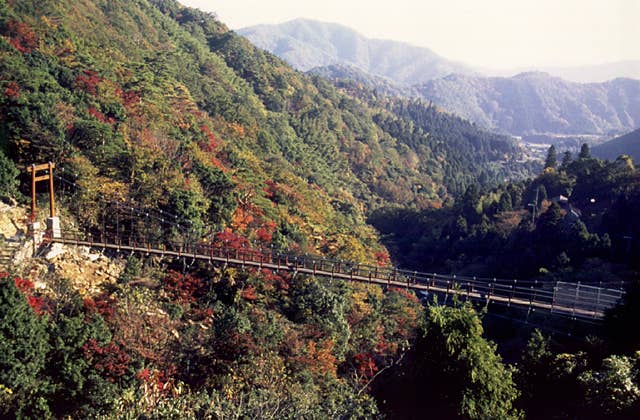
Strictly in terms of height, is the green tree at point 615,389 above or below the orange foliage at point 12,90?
below

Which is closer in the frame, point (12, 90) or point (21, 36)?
point (12, 90)

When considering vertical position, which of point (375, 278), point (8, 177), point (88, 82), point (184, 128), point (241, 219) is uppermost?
point (88, 82)

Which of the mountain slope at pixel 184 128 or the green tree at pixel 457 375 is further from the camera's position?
the mountain slope at pixel 184 128

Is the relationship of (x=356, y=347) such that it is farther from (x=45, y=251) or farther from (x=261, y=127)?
(x=261, y=127)

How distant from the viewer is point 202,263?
18094mm

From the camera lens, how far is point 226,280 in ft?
58.5

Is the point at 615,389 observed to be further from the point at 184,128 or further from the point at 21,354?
the point at 184,128

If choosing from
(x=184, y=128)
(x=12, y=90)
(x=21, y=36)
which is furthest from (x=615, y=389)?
(x=21, y=36)

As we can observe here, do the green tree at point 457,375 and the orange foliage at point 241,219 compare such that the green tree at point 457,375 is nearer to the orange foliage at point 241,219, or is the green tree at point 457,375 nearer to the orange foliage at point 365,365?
the orange foliage at point 365,365

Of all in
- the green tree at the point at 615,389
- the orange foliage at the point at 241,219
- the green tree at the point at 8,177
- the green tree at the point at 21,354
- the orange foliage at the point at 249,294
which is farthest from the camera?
the orange foliage at the point at 241,219

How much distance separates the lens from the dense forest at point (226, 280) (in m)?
11.6

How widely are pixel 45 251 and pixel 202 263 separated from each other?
4695mm

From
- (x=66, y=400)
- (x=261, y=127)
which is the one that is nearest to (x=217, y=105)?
(x=261, y=127)

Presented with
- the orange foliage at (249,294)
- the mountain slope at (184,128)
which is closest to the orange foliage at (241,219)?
the mountain slope at (184,128)
